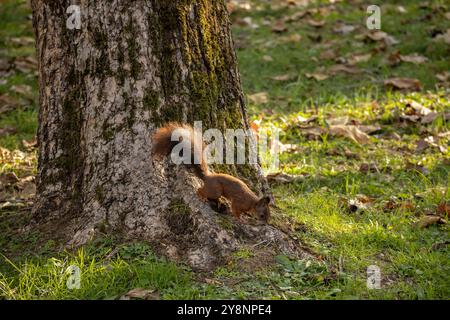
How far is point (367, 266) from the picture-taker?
338 cm

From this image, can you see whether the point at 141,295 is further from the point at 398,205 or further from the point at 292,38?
the point at 292,38

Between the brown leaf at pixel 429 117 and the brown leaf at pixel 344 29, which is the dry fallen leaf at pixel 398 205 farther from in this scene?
the brown leaf at pixel 344 29

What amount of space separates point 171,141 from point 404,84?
371 centimetres

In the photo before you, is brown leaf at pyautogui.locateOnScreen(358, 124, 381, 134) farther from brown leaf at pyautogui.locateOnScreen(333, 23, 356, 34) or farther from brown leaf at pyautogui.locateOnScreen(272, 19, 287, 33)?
brown leaf at pyautogui.locateOnScreen(272, 19, 287, 33)

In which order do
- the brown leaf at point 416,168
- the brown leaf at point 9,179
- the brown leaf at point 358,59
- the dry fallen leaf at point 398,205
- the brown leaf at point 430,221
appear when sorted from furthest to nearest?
the brown leaf at point 358,59 < the brown leaf at point 416,168 < the brown leaf at point 9,179 < the dry fallen leaf at point 398,205 < the brown leaf at point 430,221

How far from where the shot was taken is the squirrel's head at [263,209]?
344 cm

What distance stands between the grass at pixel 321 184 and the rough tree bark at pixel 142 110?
0.15m

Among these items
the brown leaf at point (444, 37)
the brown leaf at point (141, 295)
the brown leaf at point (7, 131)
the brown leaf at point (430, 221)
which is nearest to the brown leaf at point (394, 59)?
the brown leaf at point (444, 37)

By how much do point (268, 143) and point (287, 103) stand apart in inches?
43.7

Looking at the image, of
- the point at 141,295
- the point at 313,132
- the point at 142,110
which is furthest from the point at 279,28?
the point at 141,295

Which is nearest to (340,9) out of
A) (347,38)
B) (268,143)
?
(347,38)

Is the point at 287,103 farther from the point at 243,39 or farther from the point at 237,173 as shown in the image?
the point at 237,173

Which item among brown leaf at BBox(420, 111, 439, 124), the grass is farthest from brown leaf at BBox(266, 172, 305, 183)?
brown leaf at BBox(420, 111, 439, 124)

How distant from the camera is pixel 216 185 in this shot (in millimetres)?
3408
